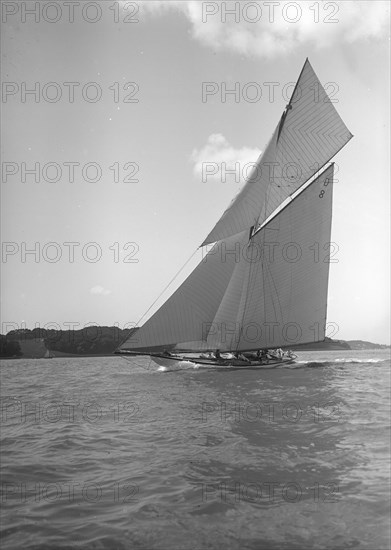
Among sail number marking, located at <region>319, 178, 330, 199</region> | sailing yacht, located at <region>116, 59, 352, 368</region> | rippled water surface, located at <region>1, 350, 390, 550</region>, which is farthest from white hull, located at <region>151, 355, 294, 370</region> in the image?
rippled water surface, located at <region>1, 350, 390, 550</region>

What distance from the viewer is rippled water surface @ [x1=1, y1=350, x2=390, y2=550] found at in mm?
5035

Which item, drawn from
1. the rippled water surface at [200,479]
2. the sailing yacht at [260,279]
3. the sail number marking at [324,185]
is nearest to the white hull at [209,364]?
the sailing yacht at [260,279]

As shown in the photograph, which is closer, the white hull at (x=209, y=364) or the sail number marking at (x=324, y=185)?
the white hull at (x=209, y=364)

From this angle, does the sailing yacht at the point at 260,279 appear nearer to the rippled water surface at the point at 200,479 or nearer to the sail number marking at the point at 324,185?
the sail number marking at the point at 324,185

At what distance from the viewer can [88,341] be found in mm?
132375

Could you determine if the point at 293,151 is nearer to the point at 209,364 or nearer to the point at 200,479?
the point at 209,364

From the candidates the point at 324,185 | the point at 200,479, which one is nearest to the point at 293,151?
the point at 324,185

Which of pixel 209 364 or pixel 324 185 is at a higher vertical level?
pixel 324 185

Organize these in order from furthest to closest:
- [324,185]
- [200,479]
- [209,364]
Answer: [324,185]
[209,364]
[200,479]

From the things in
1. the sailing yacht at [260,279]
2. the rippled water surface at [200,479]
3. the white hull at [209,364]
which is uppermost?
the sailing yacht at [260,279]

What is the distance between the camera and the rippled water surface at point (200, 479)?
504cm

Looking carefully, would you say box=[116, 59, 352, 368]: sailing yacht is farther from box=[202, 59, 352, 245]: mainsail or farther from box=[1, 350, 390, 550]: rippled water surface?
box=[1, 350, 390, 550]: rippled water surface

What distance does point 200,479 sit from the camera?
23.1 ft

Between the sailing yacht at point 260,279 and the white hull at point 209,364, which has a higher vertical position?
the sailing yacht at point 260,279
